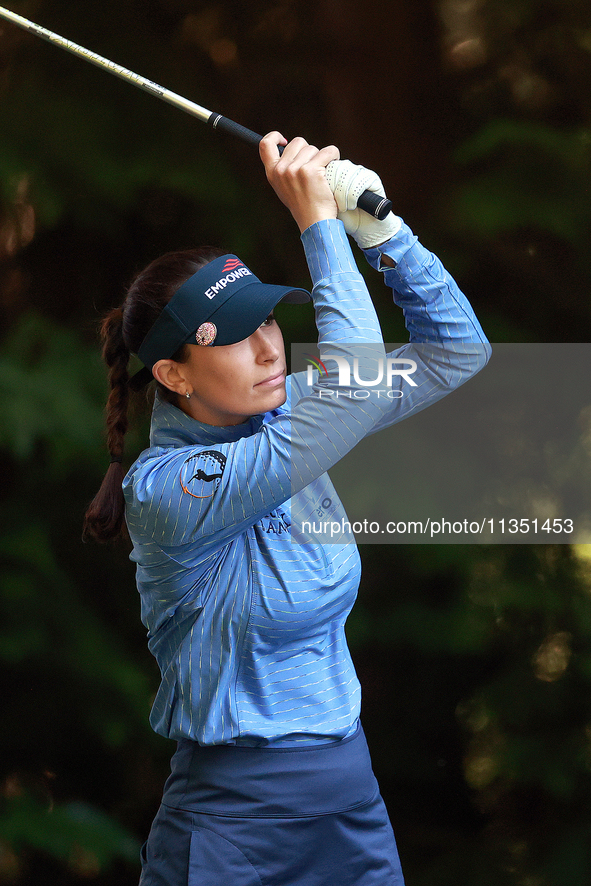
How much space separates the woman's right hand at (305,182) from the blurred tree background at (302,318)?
82 cm

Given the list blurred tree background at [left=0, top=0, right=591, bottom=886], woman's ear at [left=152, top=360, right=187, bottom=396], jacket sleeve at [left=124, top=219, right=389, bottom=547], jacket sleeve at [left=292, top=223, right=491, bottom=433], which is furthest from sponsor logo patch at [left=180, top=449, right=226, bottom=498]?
blurred tree background at [left=0, top=0, right=591, bottom=886]

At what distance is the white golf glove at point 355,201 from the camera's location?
0.94 metres

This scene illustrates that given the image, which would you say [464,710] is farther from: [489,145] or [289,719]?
[489,145]

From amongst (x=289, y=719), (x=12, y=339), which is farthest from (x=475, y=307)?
(x=289, y=719)

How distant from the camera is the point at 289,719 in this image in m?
0.97

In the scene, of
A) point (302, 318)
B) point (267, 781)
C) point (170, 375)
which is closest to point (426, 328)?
point (170, 375)

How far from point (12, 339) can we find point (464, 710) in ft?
3.73

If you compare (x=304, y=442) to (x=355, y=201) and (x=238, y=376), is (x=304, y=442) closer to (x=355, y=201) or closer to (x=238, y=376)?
(x=238, y=376)

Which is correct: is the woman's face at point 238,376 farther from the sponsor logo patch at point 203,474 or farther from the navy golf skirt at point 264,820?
the navy golf skirt at point 264,820

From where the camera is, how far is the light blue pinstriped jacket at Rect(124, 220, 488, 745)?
895 millimetres

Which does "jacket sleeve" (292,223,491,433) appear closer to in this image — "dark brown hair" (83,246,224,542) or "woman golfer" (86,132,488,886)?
"woman golfer" (86,132,488,886)

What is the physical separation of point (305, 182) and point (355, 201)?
56 millimetres

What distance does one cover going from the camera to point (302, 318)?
178 cm

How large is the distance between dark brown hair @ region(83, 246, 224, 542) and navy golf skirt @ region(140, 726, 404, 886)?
28cm
